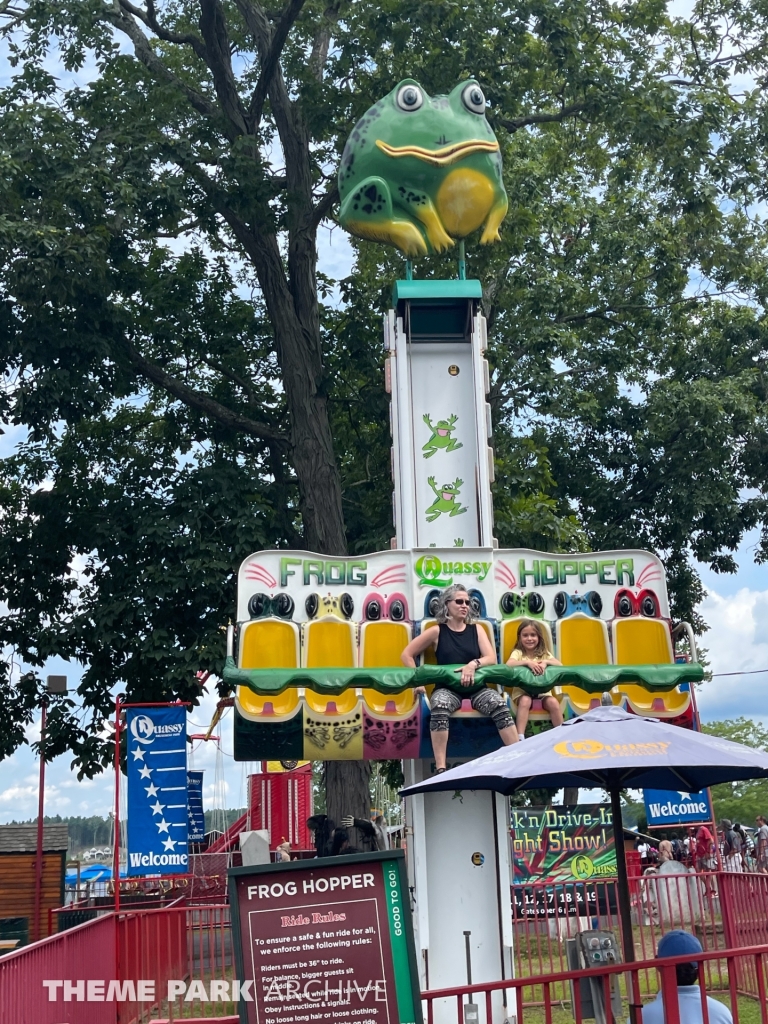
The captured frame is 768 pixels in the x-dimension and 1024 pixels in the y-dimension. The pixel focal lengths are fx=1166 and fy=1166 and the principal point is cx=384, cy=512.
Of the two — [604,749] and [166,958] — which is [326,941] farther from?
[166,958]

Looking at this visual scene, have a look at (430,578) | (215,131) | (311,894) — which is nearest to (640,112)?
(215,131)

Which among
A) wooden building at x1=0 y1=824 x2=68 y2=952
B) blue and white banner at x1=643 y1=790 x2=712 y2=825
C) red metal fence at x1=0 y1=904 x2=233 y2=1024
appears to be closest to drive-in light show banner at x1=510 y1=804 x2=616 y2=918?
blue and white banner at x1=643 y1=790 x2=712 y2=825

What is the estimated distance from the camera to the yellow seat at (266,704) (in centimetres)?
1052

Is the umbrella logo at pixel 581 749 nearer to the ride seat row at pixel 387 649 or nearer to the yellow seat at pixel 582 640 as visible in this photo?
the ride seat row at pixel 387 649

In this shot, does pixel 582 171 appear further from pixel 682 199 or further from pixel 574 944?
pixel 574 944

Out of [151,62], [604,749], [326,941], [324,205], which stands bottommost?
[326,941]

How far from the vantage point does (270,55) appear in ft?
56.3

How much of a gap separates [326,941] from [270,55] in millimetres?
14573

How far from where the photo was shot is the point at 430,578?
11125 mm

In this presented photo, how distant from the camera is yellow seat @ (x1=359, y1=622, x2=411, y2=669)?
1091 cm

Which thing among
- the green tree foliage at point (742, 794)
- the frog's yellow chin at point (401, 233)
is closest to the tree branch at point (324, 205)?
the frog's yellow chin at point (401, 233)

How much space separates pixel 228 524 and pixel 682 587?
9793mm

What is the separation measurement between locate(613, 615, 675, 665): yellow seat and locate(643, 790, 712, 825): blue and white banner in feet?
16.4

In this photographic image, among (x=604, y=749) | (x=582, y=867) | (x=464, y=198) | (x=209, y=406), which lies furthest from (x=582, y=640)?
(x=209, y=406)
